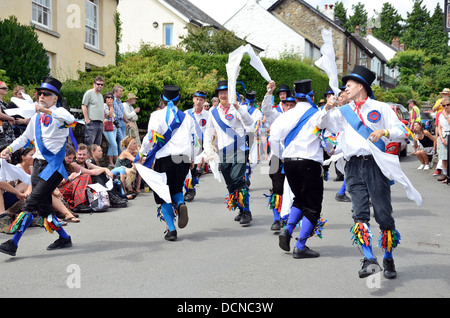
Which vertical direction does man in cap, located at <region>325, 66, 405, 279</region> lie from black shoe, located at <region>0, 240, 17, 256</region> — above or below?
above

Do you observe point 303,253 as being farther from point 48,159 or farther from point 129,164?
point 129,164

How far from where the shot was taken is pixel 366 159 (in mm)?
5125

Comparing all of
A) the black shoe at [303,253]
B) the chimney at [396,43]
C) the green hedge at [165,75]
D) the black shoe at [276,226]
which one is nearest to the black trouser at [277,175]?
the black shoe at [276,226]

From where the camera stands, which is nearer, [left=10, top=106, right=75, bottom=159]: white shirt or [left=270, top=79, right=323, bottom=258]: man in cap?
[left=270, top=79, right=323, bottom=258]: man in cap

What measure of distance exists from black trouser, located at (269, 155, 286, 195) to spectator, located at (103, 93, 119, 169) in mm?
5897

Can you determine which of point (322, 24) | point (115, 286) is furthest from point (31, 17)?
point (322, 24)

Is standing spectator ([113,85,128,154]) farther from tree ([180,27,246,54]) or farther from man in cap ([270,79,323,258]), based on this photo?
tree ([180,27,246,54])

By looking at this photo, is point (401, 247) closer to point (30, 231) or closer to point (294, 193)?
point (294, 193)

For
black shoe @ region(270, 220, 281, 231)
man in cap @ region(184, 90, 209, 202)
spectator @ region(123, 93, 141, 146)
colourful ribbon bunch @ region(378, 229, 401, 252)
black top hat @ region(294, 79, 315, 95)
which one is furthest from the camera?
spectator @ region(123, 93, 141, 146)

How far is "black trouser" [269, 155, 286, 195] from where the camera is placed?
7613 mm

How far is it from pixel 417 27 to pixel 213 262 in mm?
86320

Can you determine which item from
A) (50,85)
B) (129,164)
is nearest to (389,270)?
(50,85)

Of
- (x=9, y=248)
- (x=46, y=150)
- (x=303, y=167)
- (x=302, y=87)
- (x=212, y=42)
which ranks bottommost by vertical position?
(x=9, y=248)

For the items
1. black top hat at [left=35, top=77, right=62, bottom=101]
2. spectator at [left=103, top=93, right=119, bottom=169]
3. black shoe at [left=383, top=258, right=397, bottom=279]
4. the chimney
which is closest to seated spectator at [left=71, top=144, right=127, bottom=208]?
spectator at [left=103, top=93, right=119, bottom=169]
